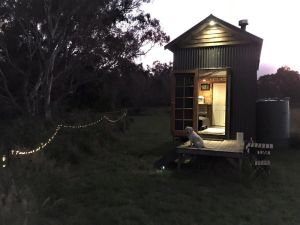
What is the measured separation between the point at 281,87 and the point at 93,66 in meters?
39.1

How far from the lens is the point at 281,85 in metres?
51.0

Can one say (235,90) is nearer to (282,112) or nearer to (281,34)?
(282,112)

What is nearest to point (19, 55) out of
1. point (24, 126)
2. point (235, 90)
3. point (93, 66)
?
point (93, 66)

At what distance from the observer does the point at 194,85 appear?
422 inches

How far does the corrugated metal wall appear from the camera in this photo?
1039 centimetres

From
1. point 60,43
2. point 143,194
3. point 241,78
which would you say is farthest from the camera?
point 60,43

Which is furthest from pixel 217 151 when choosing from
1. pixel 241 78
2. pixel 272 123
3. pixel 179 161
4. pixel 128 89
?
pixel 128 89

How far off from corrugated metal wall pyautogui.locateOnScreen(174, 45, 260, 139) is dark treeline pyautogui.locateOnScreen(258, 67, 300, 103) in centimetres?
3970

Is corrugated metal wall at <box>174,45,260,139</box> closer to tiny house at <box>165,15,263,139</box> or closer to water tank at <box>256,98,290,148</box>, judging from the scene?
tiny house at <box>165,15,263,139</box>

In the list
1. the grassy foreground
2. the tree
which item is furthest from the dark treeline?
the grassy foreground

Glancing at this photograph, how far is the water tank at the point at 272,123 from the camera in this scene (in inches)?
495

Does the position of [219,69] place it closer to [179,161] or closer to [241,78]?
[241,78]

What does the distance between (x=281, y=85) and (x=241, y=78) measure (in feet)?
145

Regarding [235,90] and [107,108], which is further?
[107,108]
